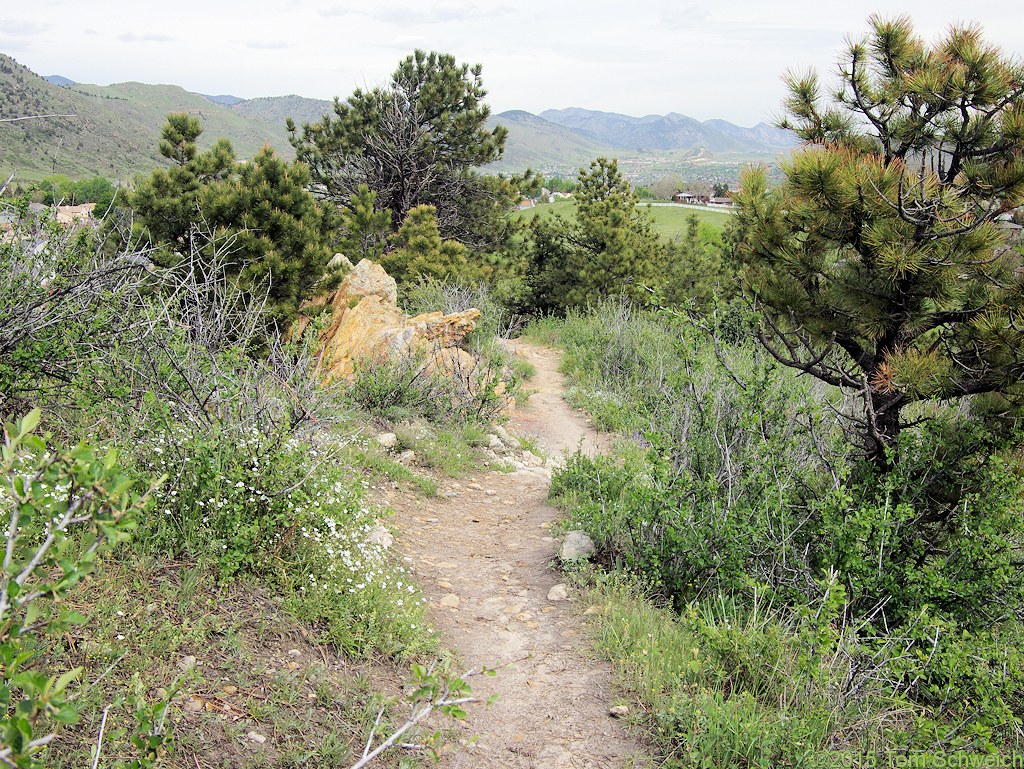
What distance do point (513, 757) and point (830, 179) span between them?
3.24m

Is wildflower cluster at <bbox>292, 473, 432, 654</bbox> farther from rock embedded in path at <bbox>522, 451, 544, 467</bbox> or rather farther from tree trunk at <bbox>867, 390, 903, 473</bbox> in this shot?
rock embedded in path at <bbox>522, 451, 544, 467</bbox>

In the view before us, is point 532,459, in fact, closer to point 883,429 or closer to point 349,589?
point 883,429

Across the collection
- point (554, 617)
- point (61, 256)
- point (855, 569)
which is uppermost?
point (61, 256)

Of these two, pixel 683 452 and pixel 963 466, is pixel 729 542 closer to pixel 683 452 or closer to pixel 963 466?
pixel 683 452

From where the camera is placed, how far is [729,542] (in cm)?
392

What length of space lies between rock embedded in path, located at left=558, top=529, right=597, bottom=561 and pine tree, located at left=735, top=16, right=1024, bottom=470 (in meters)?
1.68

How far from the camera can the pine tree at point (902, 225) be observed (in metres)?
3.75

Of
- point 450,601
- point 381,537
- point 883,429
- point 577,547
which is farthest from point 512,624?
point 883,429

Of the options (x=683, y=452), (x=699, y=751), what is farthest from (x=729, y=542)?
(x=699, y=751)

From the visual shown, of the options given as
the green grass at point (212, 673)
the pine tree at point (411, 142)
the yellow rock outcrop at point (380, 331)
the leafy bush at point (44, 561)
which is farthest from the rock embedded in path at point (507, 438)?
the pine tree at point (411, 142)

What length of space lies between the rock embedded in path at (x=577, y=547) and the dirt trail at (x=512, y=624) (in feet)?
0.48

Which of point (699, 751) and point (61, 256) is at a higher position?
point (61, 256)

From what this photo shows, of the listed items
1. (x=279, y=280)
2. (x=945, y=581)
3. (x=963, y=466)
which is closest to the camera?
(x=945, y=581)

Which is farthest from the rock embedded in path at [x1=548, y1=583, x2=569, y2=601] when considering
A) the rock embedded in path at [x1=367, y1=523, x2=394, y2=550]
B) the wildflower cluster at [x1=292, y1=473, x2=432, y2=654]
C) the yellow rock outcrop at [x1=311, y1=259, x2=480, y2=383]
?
the yellow rock outcrop at [x1=311, y1=259, x2=480, y2=383]
